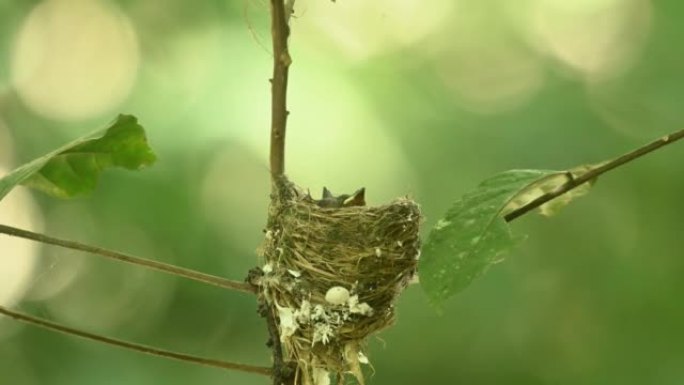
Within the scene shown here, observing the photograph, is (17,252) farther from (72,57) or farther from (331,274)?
(331,274)

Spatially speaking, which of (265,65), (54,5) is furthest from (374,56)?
(54,5)

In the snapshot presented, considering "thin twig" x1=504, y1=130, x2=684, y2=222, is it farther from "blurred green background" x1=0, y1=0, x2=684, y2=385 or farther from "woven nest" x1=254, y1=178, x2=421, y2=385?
"blurred green background" x1=0, y1=0, x2=684, y2=385

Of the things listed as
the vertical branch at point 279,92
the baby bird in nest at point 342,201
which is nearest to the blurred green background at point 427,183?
the baby bird in nest at point 342,201

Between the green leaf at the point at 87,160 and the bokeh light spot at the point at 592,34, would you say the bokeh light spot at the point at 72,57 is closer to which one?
the green leaf at the point at 87,160

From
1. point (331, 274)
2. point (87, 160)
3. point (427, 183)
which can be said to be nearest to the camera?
point (331, 274)

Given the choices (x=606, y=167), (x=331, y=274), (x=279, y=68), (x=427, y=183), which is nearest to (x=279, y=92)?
(x=279, y=68)

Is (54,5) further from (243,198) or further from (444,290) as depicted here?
(444,290)
